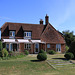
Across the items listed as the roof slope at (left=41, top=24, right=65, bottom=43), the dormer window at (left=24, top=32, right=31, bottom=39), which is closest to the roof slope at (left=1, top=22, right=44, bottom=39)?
the dormer window at (left=24, top=32, right=31, bottom=39)

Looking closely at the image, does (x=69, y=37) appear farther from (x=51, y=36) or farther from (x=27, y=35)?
(x=27, y=35)

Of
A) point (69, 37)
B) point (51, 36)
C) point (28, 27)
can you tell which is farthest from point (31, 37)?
point (69, 37)

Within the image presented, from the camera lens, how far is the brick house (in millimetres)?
33906

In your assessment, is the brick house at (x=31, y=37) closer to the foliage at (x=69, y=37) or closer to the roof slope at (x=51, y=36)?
the roof slope at (x=51, y=36)

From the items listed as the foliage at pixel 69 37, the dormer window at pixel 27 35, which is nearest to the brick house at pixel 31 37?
the dormer window at pixel 27 35

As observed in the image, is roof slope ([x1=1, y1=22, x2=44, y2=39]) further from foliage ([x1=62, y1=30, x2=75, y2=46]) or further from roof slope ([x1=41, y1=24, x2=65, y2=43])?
foliage ([x1=62, y1=30, x2=75, y2=46])

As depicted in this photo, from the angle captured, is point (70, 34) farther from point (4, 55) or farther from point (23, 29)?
point (4, 55)

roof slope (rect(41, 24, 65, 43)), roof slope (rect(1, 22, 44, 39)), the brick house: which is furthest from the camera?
roof slope (rect(41, 24, 65, 43))

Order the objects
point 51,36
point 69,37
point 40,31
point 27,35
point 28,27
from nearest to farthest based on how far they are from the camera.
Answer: point 27,35 < point 28,27 < point 51,36 < point 40,31 < point 69,37

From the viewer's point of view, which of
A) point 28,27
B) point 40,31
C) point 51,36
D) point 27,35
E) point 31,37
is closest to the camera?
point 27,35

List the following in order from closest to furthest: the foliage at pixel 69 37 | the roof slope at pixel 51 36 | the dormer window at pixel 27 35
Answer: the dormer window at pixel 27 35 → the roof slope at pixel 51 36 → the foliage at pixel 69 37

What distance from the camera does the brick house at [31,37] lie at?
111 ft

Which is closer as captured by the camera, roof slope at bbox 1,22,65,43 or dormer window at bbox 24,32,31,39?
dormer window at bbox 24,32,31,39

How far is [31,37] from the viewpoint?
1416 inches
